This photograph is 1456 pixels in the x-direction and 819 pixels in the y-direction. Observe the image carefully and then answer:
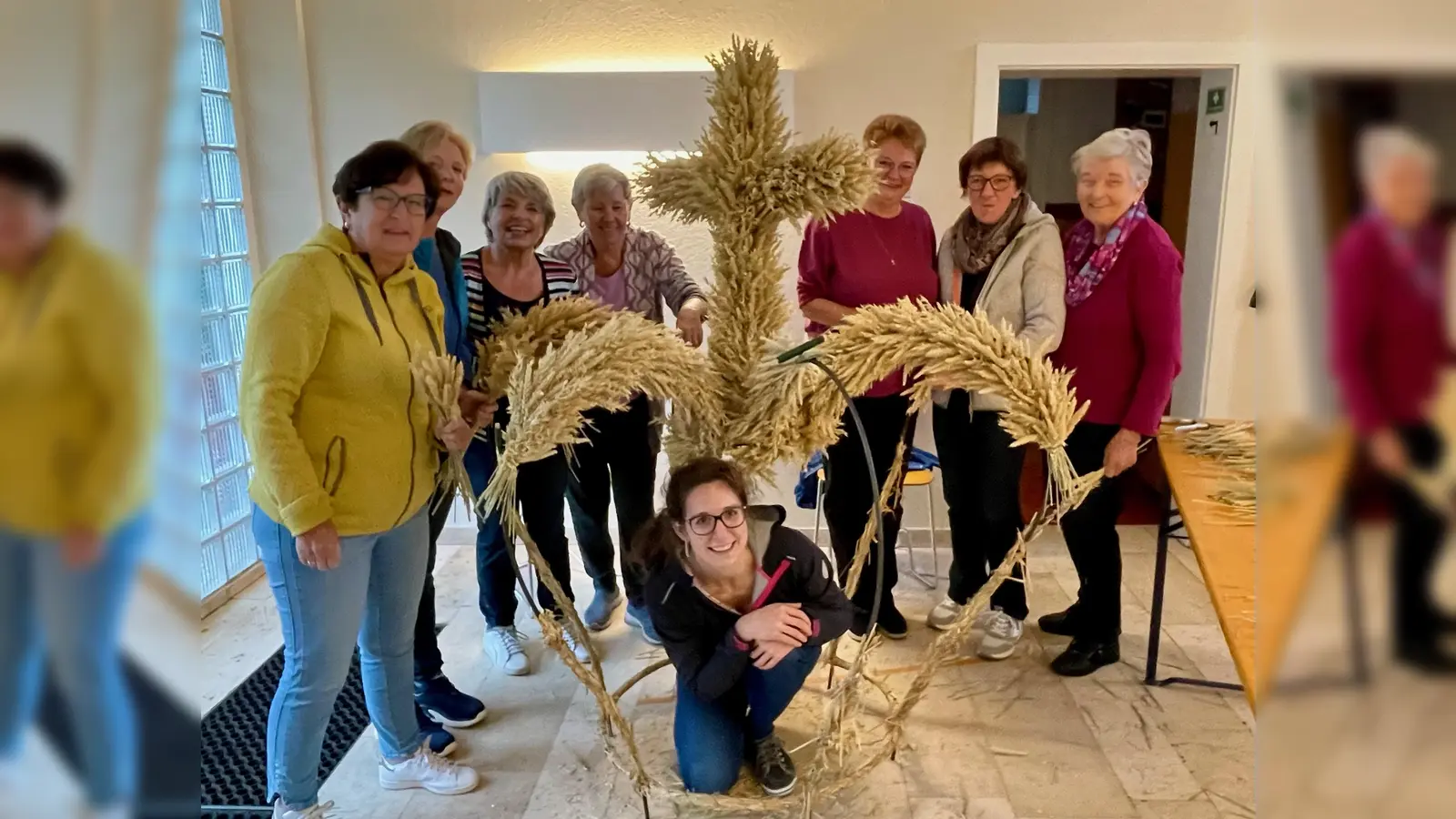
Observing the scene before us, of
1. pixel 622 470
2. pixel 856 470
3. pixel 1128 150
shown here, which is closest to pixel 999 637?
pixel 856 470

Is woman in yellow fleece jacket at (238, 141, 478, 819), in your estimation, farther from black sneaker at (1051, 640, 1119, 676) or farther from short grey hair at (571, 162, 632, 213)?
black sneaker at (1051, 640, 1119, 676)

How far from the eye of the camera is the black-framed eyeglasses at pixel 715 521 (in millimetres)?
1493

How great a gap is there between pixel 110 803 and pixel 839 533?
2037 mm

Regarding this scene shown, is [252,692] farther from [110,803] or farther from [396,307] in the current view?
[110,803]

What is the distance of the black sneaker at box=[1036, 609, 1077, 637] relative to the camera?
93.8 inches

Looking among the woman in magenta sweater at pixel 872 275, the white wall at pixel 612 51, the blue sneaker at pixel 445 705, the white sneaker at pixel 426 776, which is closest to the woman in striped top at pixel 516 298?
the blue sneaker at pixel 445 705

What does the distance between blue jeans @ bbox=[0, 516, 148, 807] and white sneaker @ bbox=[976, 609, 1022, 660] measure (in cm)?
226

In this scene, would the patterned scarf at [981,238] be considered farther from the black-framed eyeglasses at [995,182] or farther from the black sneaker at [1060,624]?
the black sneaker at [1060,624]

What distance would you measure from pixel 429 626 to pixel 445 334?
0.68 metres

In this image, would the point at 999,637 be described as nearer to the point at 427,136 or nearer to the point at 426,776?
the point at 426,776

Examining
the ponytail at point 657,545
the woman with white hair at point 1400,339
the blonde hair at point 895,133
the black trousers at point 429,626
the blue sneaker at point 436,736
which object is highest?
the blonde hair at point 895,133

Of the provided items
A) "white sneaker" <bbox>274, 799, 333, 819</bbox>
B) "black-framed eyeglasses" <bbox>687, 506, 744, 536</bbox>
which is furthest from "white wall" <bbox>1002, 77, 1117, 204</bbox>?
"white sneaker" <bbox>274, 799, 333, 819</bbox>

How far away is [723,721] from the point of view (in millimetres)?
1727

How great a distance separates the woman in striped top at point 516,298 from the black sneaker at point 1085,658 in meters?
1.17
